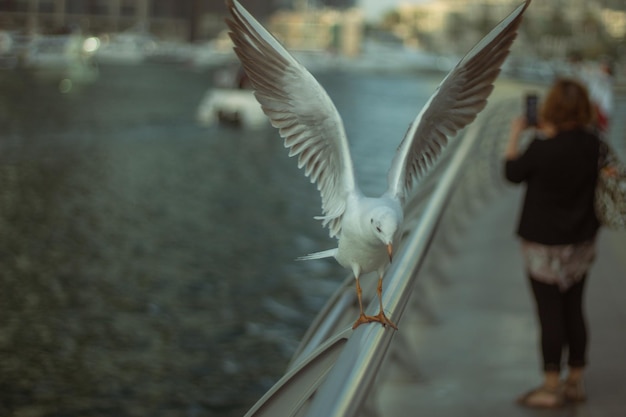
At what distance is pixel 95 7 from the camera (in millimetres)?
108938

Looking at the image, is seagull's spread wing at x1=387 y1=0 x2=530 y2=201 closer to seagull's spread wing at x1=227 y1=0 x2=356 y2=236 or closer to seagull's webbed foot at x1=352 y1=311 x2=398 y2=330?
seagull's spread wing at x1=227 y1=0 x2=356 y2=236

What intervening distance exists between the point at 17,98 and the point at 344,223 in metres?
33.3

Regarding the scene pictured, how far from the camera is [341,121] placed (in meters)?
3.32

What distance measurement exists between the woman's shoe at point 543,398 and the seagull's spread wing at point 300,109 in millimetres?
1437

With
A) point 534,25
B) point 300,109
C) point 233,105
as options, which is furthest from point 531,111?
point 534,25

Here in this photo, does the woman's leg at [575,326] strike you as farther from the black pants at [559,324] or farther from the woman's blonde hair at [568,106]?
the woman's blonde hair at [568,106]

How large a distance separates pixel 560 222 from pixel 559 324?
0.39 m

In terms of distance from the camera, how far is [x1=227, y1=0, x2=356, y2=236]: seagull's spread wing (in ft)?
10.7

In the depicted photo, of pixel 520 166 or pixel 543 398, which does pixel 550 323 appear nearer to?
pixel 543 398

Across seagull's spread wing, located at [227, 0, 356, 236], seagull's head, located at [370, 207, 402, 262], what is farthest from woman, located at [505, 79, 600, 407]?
seagull's head, located at [370, 207, 402, 262]

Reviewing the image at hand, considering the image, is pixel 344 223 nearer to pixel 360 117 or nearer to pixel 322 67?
pixel 360 117

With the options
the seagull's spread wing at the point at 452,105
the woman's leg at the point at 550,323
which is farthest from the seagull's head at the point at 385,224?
the woman's leg at the point at 550,323

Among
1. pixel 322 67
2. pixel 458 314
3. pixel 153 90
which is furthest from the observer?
pixel 322 67

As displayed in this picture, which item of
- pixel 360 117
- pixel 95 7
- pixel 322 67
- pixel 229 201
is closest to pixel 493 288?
pixel 229 201
